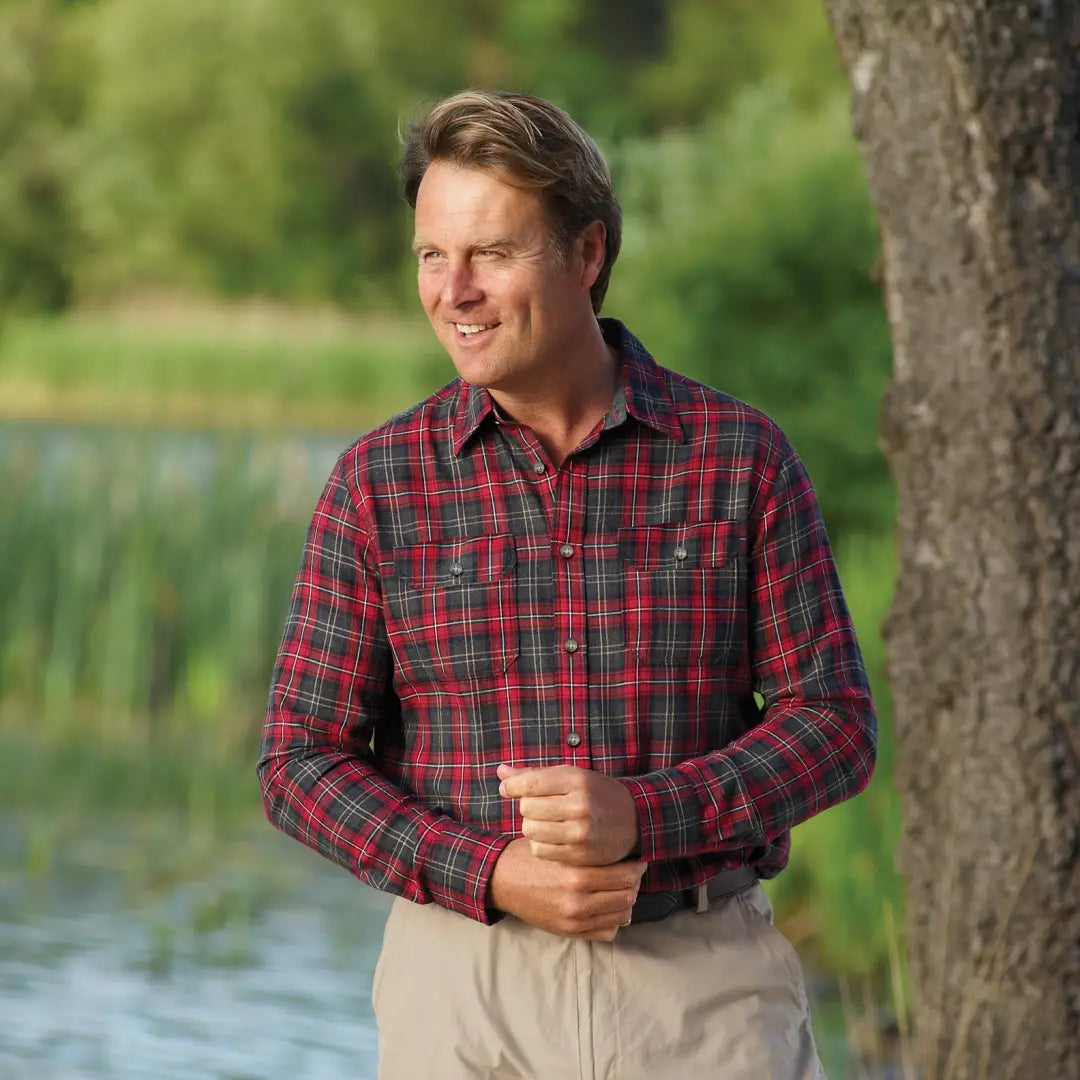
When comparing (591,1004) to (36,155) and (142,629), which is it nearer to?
(142,629)

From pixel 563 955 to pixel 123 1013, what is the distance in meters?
3.65

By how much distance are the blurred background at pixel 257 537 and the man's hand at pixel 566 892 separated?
0.71 m

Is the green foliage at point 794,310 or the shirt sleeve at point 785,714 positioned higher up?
the green foliage at point 794,310

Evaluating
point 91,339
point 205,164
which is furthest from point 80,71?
point 91,339

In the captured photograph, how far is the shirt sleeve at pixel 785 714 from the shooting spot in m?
1.66

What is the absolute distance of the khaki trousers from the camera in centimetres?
169

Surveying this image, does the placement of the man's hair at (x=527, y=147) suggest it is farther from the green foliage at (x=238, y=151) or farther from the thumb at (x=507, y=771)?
the green foliage at (x=238, y=151)

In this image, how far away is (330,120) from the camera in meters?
26.9

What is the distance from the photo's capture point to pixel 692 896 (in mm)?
1730

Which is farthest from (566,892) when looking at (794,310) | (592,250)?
(794,310)

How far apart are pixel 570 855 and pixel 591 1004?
0.57 ft

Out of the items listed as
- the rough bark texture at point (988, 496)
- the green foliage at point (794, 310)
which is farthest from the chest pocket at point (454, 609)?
the green foliage at point (794, 310)

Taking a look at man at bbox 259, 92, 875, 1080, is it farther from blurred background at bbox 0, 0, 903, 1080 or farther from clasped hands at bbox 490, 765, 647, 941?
blurred background at bbox 0, 0, 903, 1080

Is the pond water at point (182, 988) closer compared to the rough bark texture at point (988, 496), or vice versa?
the rough bark texture at point (988, 496)
